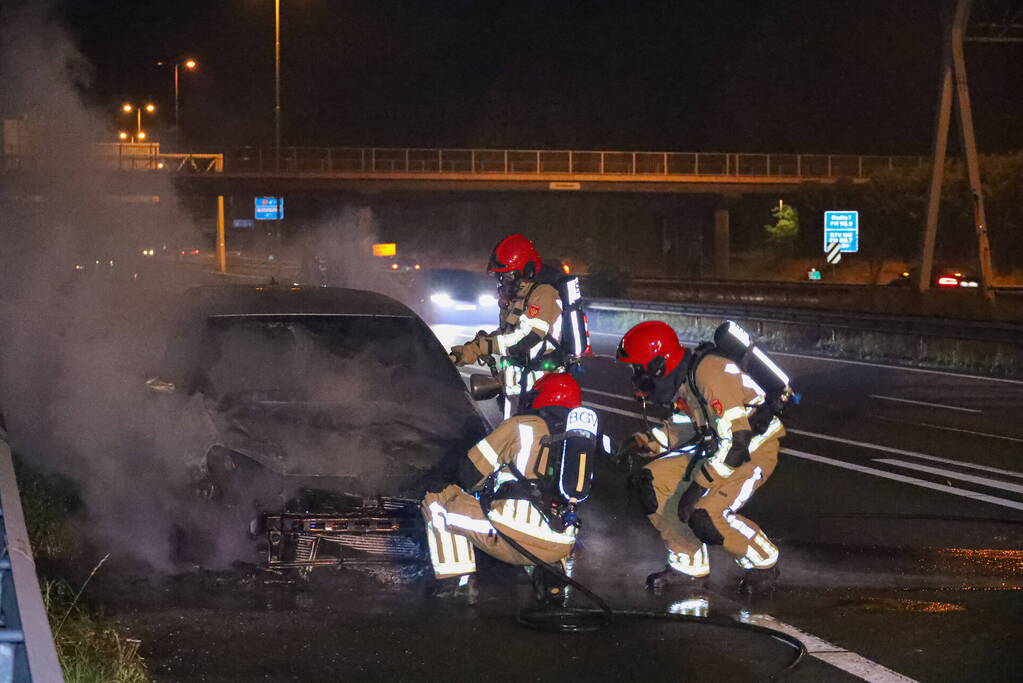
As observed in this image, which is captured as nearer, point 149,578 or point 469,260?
point 149,578

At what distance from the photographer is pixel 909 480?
10438mm

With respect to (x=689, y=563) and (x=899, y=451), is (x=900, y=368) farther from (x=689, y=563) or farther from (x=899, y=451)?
(x=689, y=563)

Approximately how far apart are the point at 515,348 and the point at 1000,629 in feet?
13.2

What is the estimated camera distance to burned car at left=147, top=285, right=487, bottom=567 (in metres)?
5.91

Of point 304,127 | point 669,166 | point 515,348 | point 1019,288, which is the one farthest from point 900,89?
point 515,348

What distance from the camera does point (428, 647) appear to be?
5.57 metres

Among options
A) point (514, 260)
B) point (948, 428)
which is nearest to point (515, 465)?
point (514, 260)

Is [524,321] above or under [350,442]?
above

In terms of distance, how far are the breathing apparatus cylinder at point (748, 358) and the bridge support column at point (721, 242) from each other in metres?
54.4

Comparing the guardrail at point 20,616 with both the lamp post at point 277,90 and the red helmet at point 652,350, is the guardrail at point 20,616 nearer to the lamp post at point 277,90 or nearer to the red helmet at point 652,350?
the red helmet at point 652,350

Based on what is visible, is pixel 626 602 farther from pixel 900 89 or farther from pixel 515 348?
pixel 900 89

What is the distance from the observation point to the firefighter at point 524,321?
29.9 feet

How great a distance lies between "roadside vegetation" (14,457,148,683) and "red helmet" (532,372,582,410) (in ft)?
6.81

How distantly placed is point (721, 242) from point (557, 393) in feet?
184
